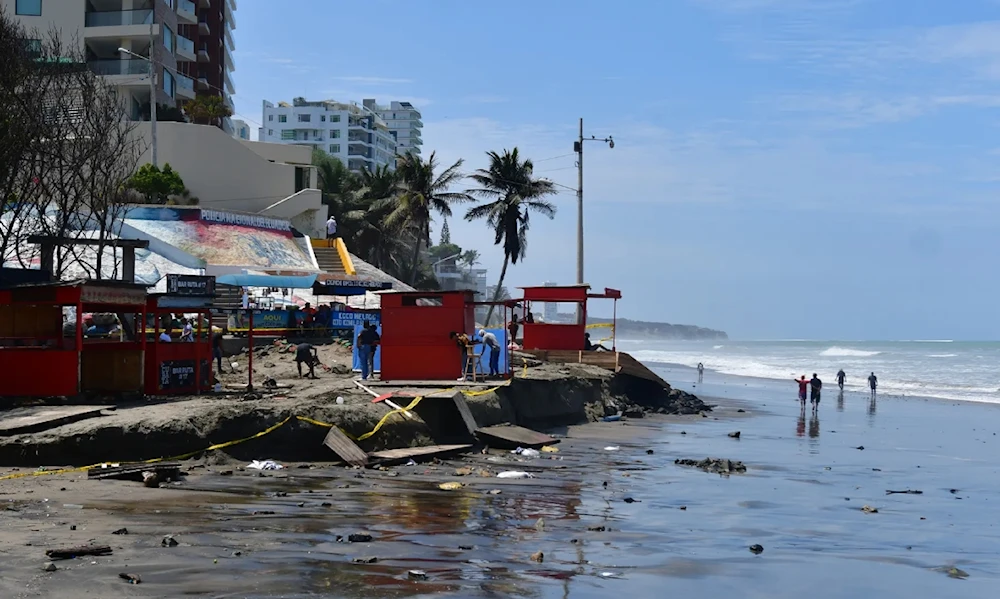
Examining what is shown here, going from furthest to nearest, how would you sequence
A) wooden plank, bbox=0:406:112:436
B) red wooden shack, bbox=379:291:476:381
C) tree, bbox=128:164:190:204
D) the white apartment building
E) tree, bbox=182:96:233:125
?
the white apartment building < tree, bbox=182:96:233:125 < tree, bbox=128:164:190:204 < red wooden shack, bbox=379:291:476:381 < wooden plank, bbox=0:406:112:436

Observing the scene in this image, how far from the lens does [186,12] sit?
6875 centimetres

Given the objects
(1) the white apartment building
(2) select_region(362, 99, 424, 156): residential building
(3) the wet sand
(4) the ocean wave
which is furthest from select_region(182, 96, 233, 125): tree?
(2) select_region(362, 99, 424, 156): residential building

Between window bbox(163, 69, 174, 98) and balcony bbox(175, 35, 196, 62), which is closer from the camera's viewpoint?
window bbox(163, 69, 174, 98)

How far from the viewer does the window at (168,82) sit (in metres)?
64.1

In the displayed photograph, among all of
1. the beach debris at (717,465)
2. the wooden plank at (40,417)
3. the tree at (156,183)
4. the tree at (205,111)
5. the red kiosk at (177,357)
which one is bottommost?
the beach debris at (717,465)

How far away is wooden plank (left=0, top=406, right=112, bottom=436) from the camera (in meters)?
15.4

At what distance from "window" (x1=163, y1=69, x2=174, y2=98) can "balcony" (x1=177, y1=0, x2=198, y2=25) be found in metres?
5.27

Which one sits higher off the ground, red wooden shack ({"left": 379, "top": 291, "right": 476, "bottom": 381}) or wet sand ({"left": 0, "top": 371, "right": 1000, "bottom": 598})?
red wooden shack ({"left": 379, "top": 291, "right": 476, "bottom": 381})

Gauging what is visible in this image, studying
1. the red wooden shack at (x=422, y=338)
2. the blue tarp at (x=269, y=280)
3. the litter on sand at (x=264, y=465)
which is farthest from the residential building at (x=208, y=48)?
the litter on sand at (x=264, y=465)

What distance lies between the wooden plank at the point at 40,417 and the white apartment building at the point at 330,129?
122m

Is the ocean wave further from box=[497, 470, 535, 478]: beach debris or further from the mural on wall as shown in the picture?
box=[497, 470, 535, 478]: beach debris

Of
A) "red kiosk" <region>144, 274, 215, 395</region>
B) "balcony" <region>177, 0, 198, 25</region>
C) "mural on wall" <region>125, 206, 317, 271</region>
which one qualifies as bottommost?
"red kiosk" <region>144, 274, 215, 395</region>

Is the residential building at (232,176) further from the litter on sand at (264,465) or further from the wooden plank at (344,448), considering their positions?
the litter on sand at (264,465)

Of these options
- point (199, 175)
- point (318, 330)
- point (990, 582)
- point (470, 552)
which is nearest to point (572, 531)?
point (470, 552)
